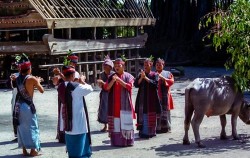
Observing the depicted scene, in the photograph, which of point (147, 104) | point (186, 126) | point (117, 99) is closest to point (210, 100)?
point (186, 126)

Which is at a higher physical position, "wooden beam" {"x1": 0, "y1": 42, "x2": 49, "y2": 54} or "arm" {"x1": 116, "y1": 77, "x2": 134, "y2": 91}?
"arm" {"x1": 116, "y1": 77, "x2": 134, "y2": 91}

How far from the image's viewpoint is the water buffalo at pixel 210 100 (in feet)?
29.4

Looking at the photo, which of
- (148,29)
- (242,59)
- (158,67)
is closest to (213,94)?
(242,59)

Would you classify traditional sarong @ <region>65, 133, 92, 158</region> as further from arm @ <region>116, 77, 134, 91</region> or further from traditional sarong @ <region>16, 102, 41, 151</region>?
arm @ <region>116, 77, 134, 91</region>

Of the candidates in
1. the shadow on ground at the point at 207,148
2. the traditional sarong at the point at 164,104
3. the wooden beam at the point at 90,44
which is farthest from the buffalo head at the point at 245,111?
the wooden beam at the point at 90,44

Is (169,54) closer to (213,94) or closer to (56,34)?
(56,34)

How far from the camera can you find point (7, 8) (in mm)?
20484

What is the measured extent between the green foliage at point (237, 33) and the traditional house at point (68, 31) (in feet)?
35.2

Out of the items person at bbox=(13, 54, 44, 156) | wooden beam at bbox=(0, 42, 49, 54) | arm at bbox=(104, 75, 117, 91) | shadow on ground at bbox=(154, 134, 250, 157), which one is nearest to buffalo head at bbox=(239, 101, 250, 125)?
shadow on ground at bbox=(154, 134, 250, 157)

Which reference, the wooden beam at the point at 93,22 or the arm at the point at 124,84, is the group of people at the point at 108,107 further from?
the wooden beam at the point at 93,22

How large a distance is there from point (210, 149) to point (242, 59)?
1.71 m

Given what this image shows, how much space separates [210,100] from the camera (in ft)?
29.6

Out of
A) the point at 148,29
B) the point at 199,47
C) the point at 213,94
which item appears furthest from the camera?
the point at 148,29

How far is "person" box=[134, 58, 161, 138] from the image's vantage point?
9.80 metres
